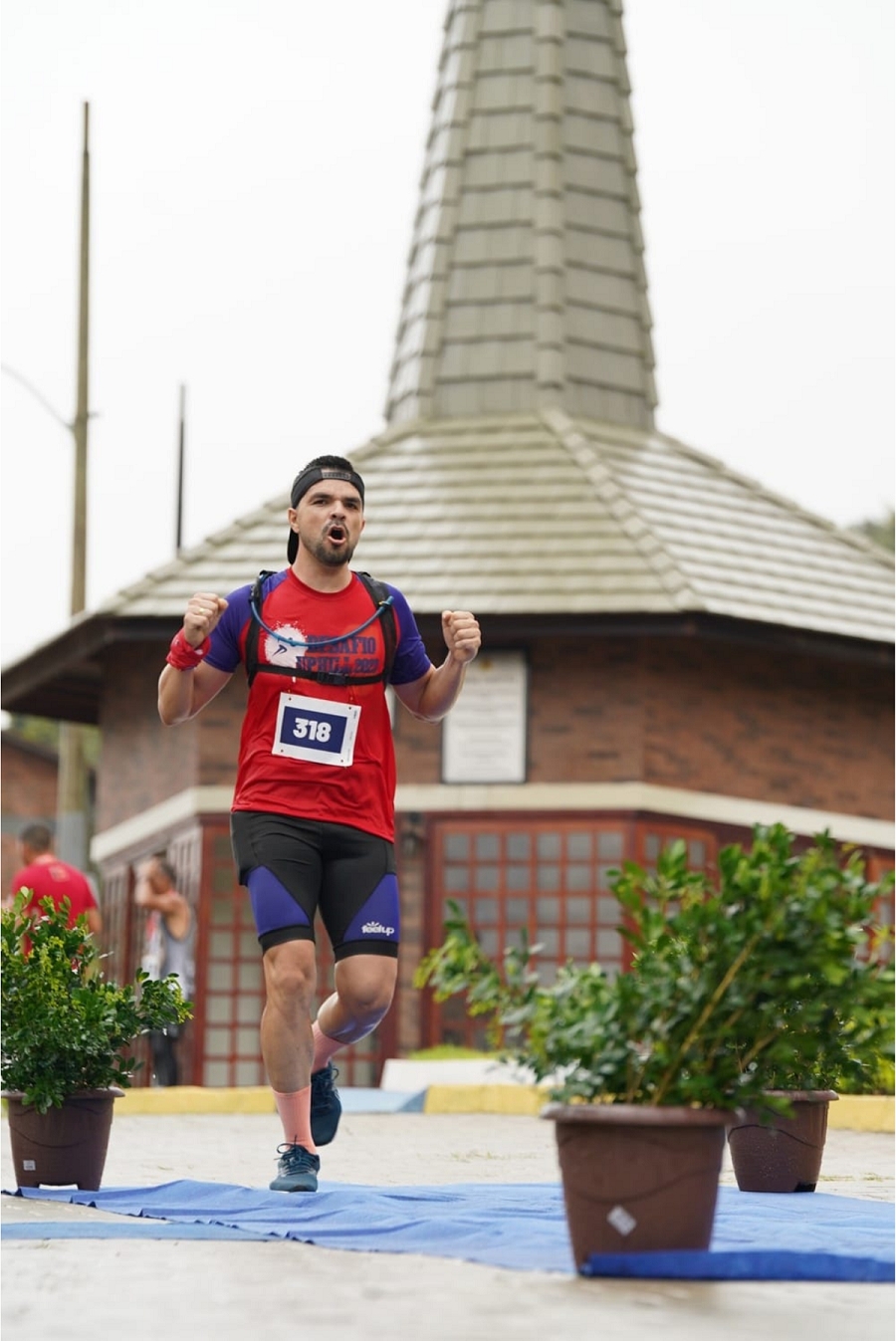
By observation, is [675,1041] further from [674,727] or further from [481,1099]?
[674,727]

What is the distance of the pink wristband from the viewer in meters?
7.80

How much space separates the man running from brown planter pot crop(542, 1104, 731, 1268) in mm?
2240

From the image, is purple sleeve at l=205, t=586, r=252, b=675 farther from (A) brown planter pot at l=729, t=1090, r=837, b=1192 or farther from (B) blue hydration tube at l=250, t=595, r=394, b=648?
(A) brown planter pot at l=729, t=1090, r=837, b=1192

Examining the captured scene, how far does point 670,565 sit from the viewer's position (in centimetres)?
2008

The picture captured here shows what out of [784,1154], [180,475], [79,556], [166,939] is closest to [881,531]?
[180,475]

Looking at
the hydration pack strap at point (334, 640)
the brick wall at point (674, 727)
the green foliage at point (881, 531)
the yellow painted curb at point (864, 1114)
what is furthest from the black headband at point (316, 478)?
the green foliage at point (881, 531)

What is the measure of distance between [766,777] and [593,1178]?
50.9 ft

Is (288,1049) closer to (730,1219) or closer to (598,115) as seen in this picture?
(730,1219)

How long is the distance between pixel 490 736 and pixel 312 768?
40.7 ft

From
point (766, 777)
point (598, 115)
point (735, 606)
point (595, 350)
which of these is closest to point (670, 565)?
point (735, 606)

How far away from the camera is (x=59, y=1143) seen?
317 inches

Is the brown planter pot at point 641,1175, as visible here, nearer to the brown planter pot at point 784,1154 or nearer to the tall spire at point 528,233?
the brown planter pot at point 784,1154

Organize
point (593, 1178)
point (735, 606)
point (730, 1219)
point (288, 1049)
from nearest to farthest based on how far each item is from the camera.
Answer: point (593, 1178) < point (730, 1219) < point (288, 1049) < point (735, 606)

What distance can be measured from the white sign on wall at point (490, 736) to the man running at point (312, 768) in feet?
39.5
